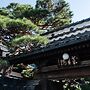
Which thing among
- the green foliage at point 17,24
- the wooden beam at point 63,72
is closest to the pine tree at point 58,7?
the green foliage at point 17,24

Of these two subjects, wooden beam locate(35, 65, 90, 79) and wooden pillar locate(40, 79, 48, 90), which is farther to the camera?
wooden pillar locate(40, 79, 48, 90)

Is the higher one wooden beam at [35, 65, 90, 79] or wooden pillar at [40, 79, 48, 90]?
wooden beam at [35, 65, 90, 79]

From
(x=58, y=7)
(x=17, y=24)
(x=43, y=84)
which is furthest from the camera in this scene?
(x=58, y=7)

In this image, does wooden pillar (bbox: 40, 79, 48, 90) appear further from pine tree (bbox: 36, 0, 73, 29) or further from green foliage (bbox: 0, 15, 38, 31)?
pine tree (bbox: 36, 0, 73, 29)

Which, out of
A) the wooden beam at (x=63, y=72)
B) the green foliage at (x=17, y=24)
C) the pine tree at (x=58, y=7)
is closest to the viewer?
the wooden beam at (x=63, y=72)

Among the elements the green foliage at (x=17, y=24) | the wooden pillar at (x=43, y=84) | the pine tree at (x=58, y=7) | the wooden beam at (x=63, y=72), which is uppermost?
the pine tree at (x=58, y=7)

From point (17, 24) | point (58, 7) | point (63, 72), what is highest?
point (58, 7)

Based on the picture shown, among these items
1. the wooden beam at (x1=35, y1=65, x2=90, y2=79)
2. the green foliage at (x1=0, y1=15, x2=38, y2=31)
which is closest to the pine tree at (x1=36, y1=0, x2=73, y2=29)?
the green foliage at (x1=0, y1=15, x2=38, y2=31)

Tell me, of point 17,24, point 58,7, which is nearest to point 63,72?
point 17,24

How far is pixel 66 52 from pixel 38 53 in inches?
46.4

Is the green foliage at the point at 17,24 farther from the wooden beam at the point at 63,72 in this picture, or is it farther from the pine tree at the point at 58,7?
the pine tree at the point at 58,7

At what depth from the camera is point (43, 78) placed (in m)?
9.29

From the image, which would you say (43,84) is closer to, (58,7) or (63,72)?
(63,72)

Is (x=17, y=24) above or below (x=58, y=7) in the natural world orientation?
below
